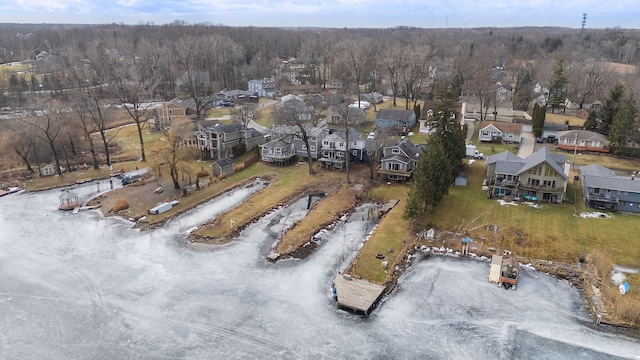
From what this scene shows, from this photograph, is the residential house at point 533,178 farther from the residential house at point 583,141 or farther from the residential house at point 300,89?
the residential house at point 300,89

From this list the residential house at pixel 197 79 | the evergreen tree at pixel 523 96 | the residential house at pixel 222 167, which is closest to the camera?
the residential house at pixel 222 167

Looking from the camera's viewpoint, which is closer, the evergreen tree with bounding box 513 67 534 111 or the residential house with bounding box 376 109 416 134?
the residential house with bounding box 376 109 416 134

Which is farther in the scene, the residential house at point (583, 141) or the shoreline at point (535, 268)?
the residential house at point (583, 141)

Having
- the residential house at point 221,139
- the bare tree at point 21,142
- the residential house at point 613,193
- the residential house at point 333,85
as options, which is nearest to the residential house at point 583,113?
the residential house at point 613,193

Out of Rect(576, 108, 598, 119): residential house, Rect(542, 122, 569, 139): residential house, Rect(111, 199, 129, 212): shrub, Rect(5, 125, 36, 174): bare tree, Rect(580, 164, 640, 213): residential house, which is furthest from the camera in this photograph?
Rect(576, 108, 598, 119): residential house

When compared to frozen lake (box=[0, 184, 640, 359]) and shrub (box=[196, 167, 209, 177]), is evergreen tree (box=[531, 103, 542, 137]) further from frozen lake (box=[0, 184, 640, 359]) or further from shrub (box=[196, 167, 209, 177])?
shrub (box=[196, 167, 209, 177])

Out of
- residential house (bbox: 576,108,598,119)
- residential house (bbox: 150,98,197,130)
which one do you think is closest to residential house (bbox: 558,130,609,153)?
residential house (bbox: 576,108,598,119)

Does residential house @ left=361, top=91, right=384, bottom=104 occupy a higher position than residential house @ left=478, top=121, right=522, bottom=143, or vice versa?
residential house @ left=361, top=91, right=384, bottom=104
